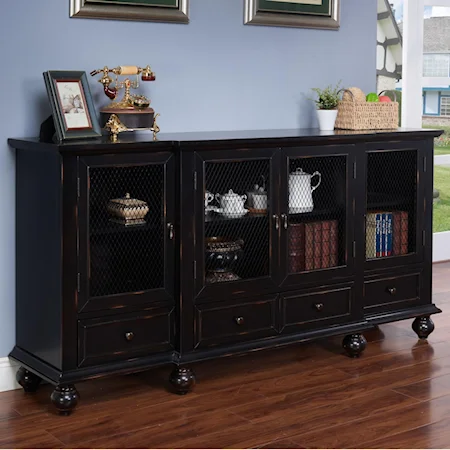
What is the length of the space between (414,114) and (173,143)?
2.47m

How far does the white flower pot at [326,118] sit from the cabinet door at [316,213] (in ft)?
1.11

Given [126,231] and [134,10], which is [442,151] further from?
[126,231]

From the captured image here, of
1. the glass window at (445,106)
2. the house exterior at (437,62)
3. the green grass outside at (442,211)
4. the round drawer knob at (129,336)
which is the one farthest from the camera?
the green grass outside at (442,211)

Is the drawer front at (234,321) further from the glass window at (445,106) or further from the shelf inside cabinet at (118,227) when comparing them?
the glass window at (445,106)

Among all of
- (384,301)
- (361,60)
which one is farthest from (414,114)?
(384,301)

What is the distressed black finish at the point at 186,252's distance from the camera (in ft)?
9.41

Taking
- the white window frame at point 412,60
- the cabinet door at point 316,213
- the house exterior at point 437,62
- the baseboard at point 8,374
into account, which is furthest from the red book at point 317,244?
the house exterior at point 437,62

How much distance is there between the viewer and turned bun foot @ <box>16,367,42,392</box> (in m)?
3.10

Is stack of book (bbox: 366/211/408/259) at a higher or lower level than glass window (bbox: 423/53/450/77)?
lower

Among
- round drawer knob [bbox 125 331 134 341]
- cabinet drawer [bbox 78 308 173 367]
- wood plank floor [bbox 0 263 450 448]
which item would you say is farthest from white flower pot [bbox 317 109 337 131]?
round drawer knob [bbox 125 331 134 341]

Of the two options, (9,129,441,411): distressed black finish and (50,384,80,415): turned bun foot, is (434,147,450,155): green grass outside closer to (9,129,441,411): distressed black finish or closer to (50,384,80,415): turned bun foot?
(9,129,441,411): distressed black finish

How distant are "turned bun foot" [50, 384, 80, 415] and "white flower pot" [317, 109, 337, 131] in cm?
153

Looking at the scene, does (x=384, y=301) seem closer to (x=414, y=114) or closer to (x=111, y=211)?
(x=111, y=211)

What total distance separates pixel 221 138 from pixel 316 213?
20.8 inches
